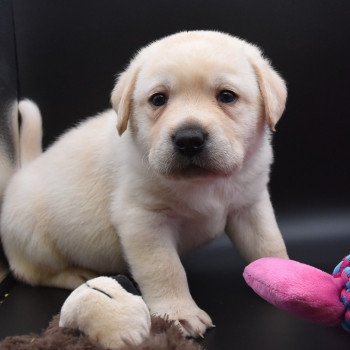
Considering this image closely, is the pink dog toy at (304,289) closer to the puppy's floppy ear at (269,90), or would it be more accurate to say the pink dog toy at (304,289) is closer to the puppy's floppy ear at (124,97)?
the puppy's floppy ear at (269,90)

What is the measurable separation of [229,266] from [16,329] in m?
0.95

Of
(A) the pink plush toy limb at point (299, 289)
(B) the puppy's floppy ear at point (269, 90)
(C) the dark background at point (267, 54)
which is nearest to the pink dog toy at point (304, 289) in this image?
(A) the pink plush toy limb at point (299, 289)

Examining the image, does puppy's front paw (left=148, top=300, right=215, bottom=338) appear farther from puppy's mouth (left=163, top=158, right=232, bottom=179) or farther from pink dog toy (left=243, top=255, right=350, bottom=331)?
puppy's mouth (left=163, top=158, right=232, bottom=179)

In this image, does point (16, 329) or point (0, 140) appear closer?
point (16, 329)

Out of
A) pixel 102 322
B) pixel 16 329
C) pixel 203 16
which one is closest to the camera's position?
pixel 102 322

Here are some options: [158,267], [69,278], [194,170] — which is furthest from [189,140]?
[69,278]

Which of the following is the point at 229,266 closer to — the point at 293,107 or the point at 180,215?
the point at 180,215

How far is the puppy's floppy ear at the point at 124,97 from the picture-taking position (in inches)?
79.4

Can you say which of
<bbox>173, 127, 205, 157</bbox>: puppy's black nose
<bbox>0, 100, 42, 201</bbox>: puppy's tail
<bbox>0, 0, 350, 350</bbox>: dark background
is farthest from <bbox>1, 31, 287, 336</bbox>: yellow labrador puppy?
<bbox>0, 0, 350, 350</bbox>: dark background

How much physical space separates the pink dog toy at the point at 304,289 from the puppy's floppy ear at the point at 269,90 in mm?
505

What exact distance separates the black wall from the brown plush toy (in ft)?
5.57

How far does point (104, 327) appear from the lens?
150cm

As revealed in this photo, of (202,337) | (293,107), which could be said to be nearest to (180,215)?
(202,337)

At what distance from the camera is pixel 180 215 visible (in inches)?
83.7
